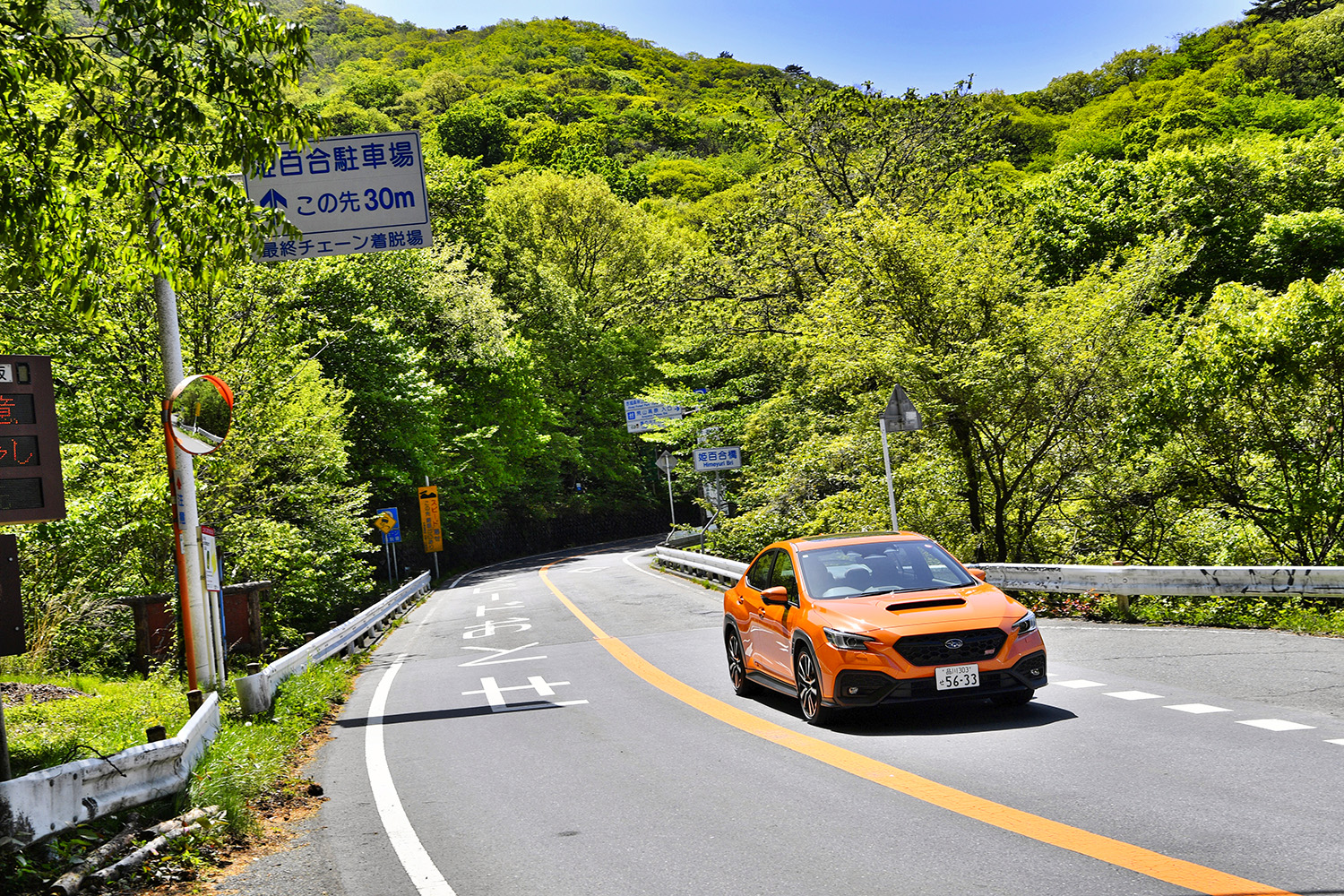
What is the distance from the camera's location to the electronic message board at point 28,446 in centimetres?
665

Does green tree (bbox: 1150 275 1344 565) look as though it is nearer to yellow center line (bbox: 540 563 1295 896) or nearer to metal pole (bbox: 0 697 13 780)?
yellow center line (bbox: 540 563 1295 896)

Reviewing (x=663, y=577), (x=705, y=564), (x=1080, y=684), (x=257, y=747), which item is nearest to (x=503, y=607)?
(x=705, y=564)

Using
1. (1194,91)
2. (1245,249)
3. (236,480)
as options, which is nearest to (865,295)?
(236,480)

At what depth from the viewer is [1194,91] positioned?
2672 inches

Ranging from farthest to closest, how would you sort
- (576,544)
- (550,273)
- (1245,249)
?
1. (576,544)
2. (550,273)
3. (1245,249)

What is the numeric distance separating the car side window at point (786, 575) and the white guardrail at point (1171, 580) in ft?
14.2

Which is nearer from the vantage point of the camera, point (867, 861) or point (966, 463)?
point (867, 861)

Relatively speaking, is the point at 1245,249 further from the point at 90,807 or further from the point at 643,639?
the point at 90,807

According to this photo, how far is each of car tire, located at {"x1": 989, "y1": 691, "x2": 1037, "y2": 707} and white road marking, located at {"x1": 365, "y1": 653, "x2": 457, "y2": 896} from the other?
4.70 m

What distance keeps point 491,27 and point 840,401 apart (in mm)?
170575

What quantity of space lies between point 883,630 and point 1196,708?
8.09 ft

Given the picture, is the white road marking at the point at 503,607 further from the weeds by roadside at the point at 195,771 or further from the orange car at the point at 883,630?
the orange car at the point at 883,630

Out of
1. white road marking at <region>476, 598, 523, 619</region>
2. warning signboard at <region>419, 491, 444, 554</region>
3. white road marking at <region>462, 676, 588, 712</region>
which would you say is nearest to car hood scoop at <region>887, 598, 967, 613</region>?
white road marking at <region>462, 676, 588, 712</region>

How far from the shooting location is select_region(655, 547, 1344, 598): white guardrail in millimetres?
11398
